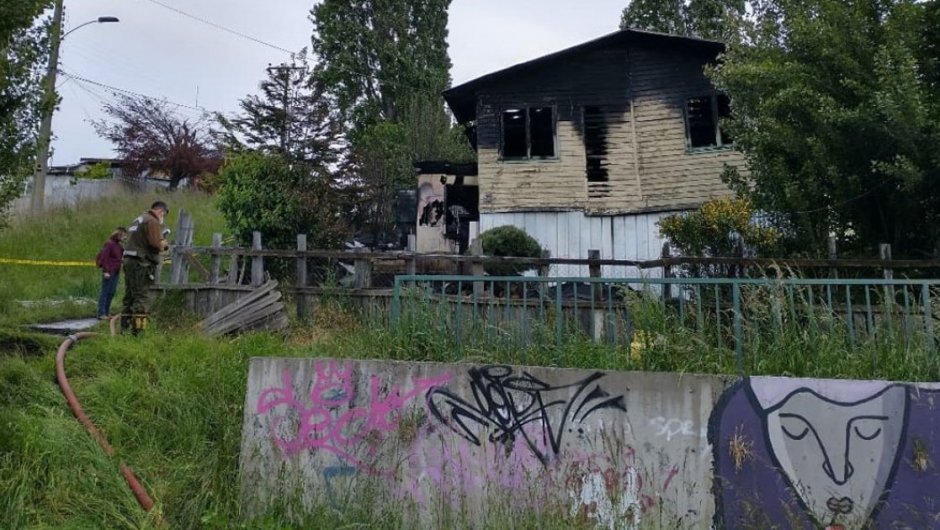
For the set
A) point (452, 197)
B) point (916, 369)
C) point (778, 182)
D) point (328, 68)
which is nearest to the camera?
point (916, 369)

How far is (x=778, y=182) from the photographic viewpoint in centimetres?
1031

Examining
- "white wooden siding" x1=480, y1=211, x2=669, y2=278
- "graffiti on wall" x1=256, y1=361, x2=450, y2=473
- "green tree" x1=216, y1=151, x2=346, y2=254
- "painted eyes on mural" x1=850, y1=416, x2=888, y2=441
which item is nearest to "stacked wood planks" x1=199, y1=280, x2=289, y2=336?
"graffiti on wall" x1=256, y1=361, x2=450, y2=473

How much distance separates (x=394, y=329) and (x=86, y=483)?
251cm

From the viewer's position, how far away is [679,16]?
3005cm

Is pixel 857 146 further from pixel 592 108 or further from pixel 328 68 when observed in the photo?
pixel 328 68

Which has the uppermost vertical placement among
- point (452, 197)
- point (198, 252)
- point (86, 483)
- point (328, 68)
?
point (328, 68)

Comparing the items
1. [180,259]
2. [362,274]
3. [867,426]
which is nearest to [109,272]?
[180,259]

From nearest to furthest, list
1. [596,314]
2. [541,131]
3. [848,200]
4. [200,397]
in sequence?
[200,397] → [596,314] → [848,200] → [541,131]

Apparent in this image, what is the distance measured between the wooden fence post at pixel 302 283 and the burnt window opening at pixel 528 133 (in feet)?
29.3

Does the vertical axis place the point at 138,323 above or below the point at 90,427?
above

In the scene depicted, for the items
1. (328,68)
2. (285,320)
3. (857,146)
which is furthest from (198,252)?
(328,68)

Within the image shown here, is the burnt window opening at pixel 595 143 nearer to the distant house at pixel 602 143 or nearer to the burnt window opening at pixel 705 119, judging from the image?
the distant house at pixel 602 143

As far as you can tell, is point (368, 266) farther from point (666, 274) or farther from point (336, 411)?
point (336, 411)

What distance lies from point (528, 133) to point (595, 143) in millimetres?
1741
